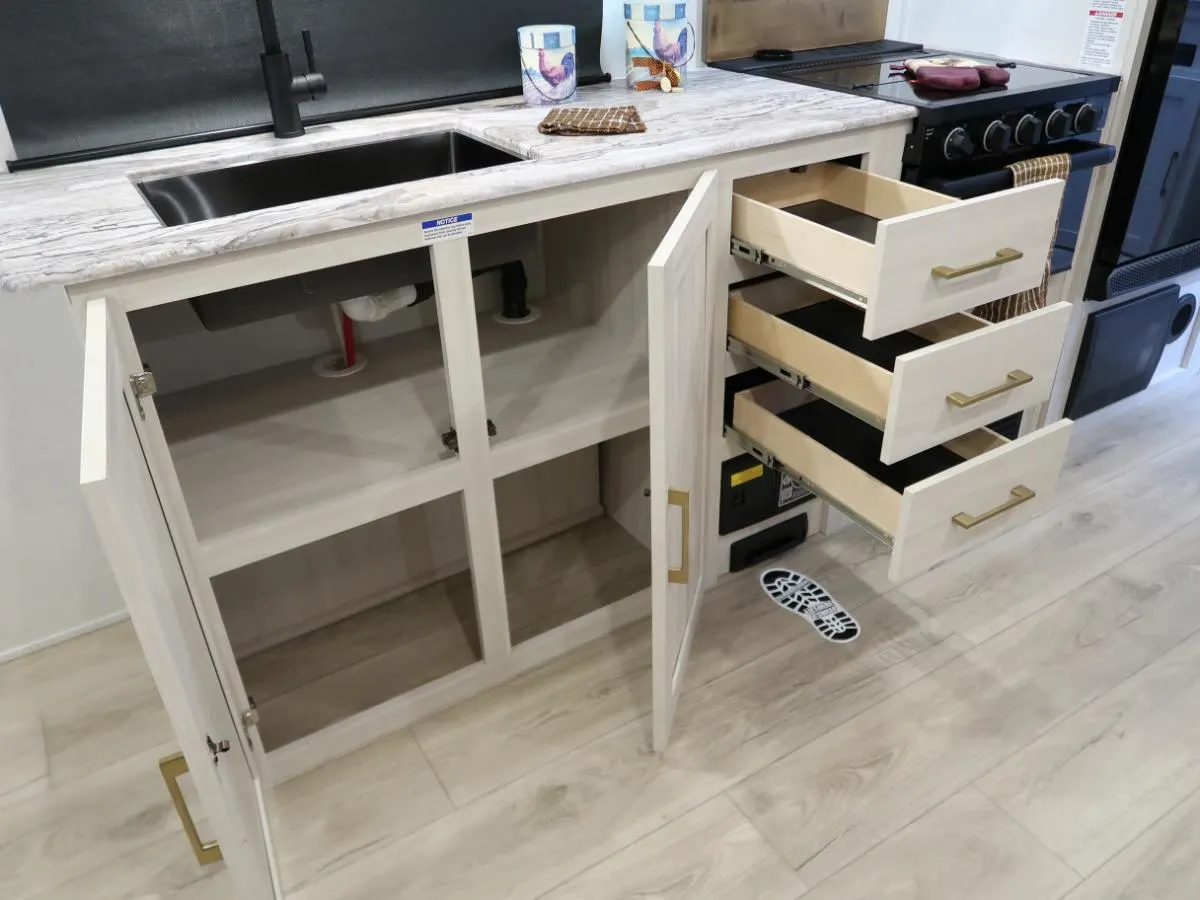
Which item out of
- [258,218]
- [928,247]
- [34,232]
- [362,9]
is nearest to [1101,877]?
[928,247]

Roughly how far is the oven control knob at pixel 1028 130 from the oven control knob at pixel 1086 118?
0.40ft

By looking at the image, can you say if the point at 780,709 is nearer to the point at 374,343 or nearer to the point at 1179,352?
the point at 374,343

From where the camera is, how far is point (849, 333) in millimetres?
1651

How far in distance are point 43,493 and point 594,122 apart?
1214 millimetres

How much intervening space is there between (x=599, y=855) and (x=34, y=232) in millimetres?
1190

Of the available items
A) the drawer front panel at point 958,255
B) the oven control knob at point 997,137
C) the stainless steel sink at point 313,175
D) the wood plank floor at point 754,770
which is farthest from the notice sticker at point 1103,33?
the stainless steel sink at point 313,175

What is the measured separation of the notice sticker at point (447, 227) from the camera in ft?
4.03

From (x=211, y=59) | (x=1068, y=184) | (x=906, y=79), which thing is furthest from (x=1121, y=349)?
(x=211, y=59)

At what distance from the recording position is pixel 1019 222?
4.40ft

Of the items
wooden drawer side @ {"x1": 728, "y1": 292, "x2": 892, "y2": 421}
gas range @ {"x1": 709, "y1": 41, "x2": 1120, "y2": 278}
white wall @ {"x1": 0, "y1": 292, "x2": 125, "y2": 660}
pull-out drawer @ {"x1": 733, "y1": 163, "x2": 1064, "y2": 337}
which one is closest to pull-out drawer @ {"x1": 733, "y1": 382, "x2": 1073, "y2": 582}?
wooden drawer side @ {"x1": 728, "y1": 292, "x2": 892, "y2": 421}

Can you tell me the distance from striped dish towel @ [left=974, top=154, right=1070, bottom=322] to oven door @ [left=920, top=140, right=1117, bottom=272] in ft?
0.08

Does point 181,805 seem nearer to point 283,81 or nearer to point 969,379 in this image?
point 283,81

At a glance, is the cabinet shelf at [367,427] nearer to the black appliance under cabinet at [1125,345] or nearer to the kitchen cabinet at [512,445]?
the kitchen cabinet at [512,445]

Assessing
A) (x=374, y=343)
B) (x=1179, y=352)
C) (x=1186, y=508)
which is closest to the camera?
(x=374, y=343)
